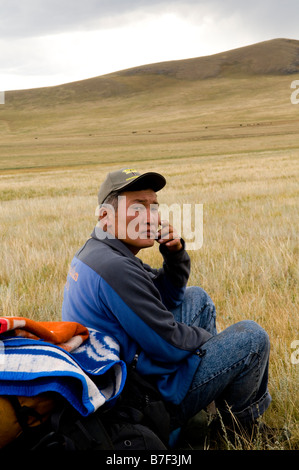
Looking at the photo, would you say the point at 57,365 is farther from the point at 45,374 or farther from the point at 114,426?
the point at 114,426

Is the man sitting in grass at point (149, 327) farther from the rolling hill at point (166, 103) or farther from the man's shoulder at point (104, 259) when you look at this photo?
the rolling hill at point (166, 103)

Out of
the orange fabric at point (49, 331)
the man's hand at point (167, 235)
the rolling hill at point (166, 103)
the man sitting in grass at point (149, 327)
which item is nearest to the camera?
the orange fabric at point (49, 331)

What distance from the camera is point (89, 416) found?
1933mm

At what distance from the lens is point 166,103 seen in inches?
5374

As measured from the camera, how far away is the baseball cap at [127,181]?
275cm

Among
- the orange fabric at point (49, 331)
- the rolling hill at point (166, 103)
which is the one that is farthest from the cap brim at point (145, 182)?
the rolling hill at point (166, 103)

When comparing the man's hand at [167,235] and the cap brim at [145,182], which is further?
the man's hand at [167,235]

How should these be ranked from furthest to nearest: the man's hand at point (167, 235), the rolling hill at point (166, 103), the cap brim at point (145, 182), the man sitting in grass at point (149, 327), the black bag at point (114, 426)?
the rolling hill at point (166, 103) < the man's hand at point (167, 235) < the cap brim at point (145, 182) < the man sitting in grass at point (149, 327) < the black bag at point (114, 426)

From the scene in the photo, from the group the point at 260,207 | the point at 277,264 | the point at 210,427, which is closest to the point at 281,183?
the point at 260,207

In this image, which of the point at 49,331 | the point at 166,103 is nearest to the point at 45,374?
the point at 49,331

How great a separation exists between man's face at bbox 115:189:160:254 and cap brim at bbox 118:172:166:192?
3 centimetres

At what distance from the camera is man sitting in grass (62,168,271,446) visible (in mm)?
2299

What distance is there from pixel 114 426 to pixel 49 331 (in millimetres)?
532

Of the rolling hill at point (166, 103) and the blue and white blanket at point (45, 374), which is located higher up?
the rolling hill at point (166, 103)
